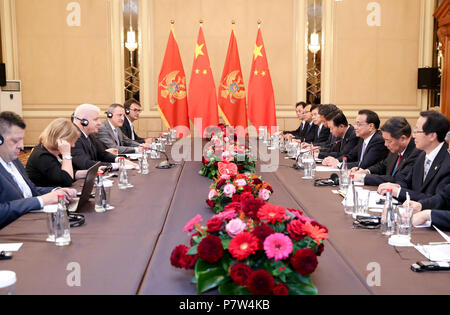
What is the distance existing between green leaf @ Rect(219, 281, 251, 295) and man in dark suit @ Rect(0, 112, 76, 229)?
5.08 ft

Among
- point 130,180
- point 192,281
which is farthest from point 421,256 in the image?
point 130,180

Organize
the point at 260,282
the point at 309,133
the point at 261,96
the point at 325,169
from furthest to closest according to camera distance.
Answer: the point at 261,96, the point at 309,133, the point at 325,169, the point at 260,282

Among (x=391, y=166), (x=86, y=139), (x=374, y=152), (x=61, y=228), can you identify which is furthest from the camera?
(x=86, y=139)

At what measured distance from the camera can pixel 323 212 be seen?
103 inches

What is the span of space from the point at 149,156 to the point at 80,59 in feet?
13.9

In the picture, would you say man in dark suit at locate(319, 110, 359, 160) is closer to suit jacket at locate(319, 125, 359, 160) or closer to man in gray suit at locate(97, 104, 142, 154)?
suit jacket at locate(319, 125, 359, 160)

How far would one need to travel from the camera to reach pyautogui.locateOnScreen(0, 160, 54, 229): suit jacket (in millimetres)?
2443

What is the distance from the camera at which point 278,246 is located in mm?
1353

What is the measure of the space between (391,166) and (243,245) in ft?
9.64

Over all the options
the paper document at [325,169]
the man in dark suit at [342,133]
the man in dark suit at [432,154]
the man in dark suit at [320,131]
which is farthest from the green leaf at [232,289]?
the man in dark suit at [320,131]

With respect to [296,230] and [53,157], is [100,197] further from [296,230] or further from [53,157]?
[296,230]

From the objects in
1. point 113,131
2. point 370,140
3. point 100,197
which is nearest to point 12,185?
point 100,197

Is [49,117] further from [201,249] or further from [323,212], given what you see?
[201,249]

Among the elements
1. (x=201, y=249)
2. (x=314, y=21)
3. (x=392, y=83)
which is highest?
(x=314, y=21)
